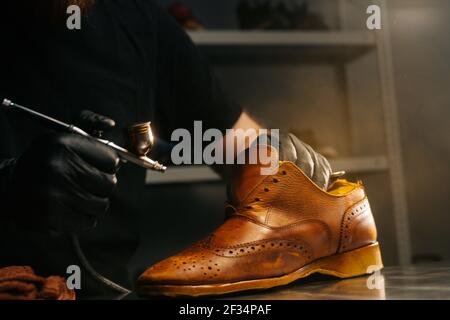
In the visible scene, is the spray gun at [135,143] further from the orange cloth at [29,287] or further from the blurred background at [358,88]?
the blurred background at [358,88]

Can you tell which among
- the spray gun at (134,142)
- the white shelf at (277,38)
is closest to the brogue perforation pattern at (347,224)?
the spray gun at (134,142)

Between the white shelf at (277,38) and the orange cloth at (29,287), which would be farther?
the white shelf at (277,38)

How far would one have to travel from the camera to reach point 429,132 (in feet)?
2.58

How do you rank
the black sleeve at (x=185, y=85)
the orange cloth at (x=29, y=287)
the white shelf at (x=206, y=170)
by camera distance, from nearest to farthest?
the orange cloth at (x=29, y=287), the black sleeve at (x=185, y=85), the white shelf at (x=206, y=170)

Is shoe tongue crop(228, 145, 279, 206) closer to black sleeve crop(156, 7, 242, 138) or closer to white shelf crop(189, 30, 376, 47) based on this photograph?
black sleeve crop(156, 7, 242, 138)

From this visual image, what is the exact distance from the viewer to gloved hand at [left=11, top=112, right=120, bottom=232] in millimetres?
427

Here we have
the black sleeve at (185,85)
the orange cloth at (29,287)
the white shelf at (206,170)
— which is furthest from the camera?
the white shelf at (206,170)

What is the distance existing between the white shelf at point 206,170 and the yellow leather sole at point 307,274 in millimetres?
282

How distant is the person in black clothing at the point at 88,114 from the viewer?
44cm

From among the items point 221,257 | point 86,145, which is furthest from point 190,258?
point 86,145

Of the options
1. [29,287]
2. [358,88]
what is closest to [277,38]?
[358,88]
